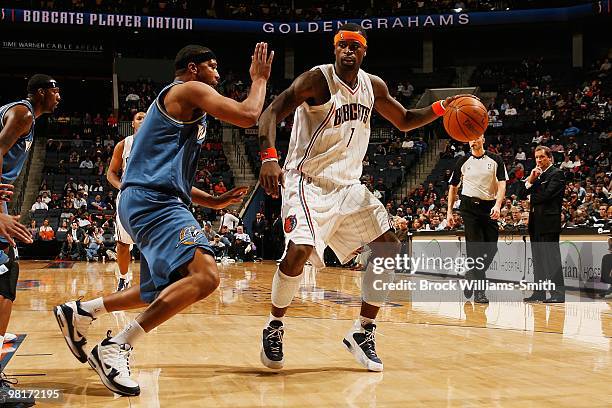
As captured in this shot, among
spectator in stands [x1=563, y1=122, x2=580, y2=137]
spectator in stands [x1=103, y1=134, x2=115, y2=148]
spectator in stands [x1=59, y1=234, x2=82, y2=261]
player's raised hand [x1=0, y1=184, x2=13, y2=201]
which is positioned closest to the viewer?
player's raised hand [x1=0, y1=184, x2=13, y2=201]

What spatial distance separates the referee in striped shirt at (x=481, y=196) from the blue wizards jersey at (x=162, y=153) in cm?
499

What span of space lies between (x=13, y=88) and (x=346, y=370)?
88.3 ft

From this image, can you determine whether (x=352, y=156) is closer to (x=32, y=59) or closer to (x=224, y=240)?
(x=224, y=240)

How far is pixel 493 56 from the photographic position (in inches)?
1062

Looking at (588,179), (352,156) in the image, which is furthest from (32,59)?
(352,156)

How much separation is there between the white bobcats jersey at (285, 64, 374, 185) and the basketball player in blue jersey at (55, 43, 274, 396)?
2.48 feet

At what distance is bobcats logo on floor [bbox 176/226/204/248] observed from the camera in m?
3.24

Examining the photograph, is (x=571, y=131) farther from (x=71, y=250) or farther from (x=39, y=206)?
(x=39, y=206)

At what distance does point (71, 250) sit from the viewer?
17625 millimetres

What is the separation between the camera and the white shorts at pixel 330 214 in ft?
12.9

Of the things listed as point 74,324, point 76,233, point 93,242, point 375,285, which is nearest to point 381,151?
point 93,242

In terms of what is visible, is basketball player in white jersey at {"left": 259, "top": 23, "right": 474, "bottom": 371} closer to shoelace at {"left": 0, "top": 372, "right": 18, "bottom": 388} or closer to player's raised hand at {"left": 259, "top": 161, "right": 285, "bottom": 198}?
player's raised hand at {"left": 259, "top": 161, "right": 285, "bottom": 198}

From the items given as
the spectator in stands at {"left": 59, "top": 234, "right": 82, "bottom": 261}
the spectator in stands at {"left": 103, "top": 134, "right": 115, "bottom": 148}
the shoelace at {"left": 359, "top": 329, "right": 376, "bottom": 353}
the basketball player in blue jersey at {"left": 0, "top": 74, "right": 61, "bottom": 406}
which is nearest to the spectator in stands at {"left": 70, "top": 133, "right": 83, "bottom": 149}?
the spectator in stands at {"left": 103, "top": 134, "right": 115, "bottom": 148}

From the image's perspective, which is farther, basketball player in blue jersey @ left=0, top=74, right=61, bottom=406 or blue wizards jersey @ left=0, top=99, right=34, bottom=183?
blue wizards jersey @ left=0, top=99, right=34, bottom=183
